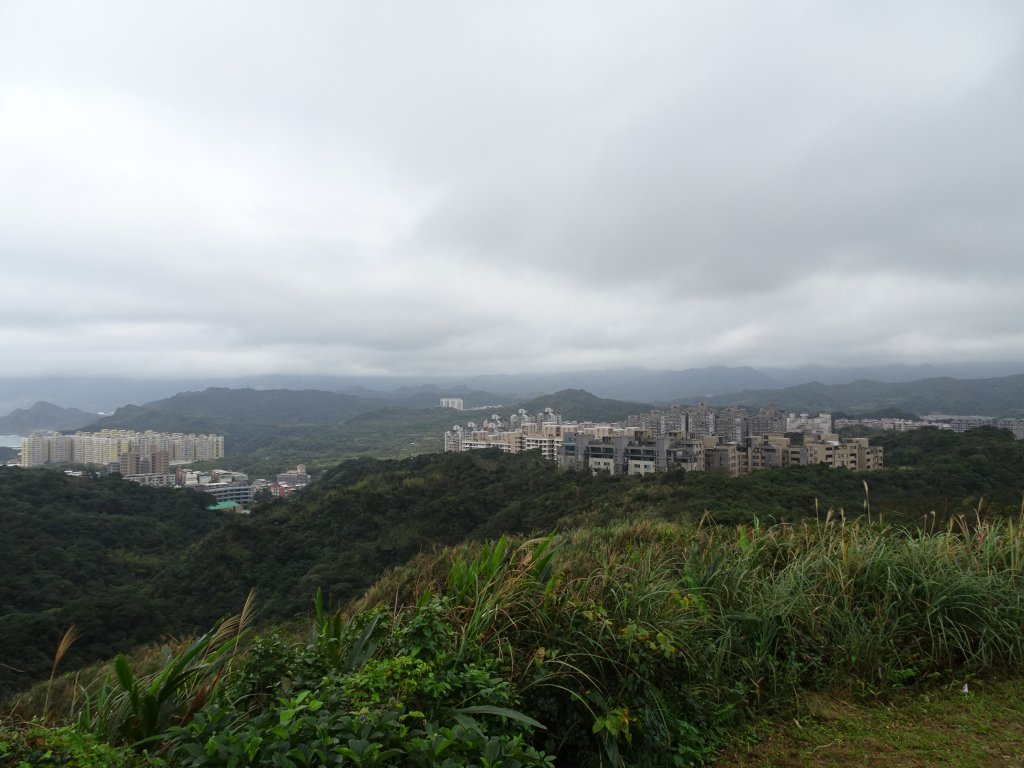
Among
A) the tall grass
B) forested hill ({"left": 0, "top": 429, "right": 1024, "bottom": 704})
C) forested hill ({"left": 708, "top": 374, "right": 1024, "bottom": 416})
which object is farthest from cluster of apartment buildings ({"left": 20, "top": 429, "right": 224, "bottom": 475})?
forested hill ({"left": 708, "top": 374, "right": 1024, "bottom": 416})

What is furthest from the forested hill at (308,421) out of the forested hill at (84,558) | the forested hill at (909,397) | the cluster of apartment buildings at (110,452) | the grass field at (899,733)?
the grass field at (899,733)

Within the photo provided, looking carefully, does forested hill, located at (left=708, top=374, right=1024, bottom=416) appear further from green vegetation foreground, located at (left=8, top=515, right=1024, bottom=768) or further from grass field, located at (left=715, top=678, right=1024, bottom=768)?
grass field, located at (left=715, top=678, right=1024, bottom=768)

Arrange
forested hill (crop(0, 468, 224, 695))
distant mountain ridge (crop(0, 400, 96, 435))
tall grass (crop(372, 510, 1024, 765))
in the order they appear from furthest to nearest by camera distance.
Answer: distant mountain ridge (crop(0, 400, 96, 435))
forested hill (crop(0, 468, 224, 695))
tall grass (crop(372, 510, 1024, 765))

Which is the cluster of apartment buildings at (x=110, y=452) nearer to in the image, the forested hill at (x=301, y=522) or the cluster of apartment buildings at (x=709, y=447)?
the forested hill at (x=301, y=522)

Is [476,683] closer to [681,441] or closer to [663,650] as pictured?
[663,650]

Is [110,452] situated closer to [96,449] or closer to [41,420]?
[96,449]

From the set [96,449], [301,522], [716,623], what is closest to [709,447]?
[301,522]

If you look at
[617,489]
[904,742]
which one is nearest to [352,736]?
[904,742]
